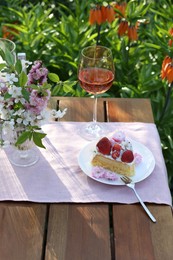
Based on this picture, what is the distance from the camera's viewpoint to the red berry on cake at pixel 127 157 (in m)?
1.24

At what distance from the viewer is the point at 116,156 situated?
1.24 metres

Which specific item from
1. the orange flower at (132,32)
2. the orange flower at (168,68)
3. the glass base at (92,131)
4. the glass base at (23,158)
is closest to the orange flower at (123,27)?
the orange flower at (132,32)

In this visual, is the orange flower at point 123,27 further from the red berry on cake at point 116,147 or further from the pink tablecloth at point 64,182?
the red berry on cake at point 116,147

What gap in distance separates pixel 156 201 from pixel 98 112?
1.59 ft

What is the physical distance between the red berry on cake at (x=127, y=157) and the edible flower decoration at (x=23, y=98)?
23 centimetres

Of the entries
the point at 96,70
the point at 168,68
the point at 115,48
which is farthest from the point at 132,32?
the point at 96,70

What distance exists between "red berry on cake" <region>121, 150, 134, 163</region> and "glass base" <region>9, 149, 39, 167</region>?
243mm

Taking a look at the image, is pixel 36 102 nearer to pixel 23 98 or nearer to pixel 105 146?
pixel 23 98

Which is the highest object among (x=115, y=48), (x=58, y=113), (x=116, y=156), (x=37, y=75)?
(x=37, y=75)

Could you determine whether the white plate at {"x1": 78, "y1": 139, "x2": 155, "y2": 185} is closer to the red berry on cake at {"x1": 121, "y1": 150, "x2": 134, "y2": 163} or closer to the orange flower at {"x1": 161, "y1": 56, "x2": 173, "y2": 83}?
the red berry on cake at {"x1": 121, "y1": 150, "x2": 134, "y2": 163}

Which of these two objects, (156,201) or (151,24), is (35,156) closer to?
(156,201)

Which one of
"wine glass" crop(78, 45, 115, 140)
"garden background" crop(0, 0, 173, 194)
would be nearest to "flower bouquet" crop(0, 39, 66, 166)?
"wine glass" crop(78, 45, 115, 140)

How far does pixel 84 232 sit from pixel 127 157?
227 millimetres

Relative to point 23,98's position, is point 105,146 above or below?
below
